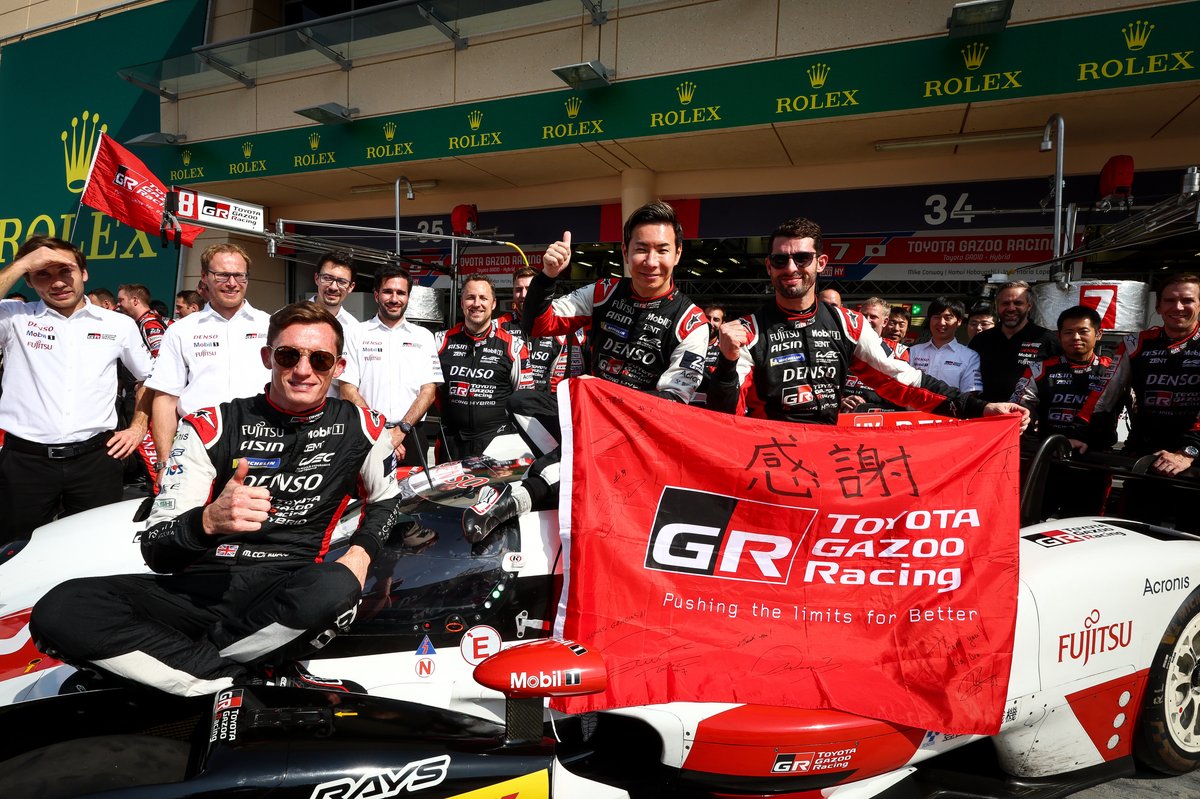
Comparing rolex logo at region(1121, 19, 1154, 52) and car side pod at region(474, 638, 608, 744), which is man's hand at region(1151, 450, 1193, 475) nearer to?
car side pod at region(474, 638, 608, 744)

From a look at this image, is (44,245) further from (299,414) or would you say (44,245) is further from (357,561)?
(357,561)

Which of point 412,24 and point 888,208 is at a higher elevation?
point 412,24

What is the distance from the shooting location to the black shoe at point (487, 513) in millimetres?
2074

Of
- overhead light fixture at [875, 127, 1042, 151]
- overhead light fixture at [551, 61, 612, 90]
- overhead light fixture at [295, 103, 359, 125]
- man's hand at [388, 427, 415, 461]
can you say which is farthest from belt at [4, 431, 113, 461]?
overhead light fixture at [875, 127, 1042, 151]

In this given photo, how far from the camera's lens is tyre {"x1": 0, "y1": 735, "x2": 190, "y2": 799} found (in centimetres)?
136

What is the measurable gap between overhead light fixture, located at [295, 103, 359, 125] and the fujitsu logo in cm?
1109

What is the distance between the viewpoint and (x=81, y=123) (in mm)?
14750

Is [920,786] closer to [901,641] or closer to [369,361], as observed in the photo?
[901,641]

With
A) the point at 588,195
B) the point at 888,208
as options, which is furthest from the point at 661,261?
the point at 588,195

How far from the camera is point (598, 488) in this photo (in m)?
2.14

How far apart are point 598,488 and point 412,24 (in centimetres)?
1029

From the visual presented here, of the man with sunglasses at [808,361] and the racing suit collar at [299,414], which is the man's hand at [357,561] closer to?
the racing suit collar at [299,414]

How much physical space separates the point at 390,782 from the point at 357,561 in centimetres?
71

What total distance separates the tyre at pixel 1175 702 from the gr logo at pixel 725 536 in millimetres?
1550
